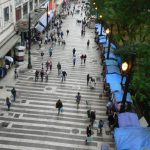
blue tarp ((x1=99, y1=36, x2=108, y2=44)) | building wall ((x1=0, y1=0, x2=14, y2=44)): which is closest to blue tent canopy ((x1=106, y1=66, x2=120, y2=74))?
building wall ((x1=0, y1=0, x2=14, y2=44))

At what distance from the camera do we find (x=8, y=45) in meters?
37.2

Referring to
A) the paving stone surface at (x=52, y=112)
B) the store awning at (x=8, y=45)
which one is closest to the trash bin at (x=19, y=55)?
the store awning at (x=8, y=45)

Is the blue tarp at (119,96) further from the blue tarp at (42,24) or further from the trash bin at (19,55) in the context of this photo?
the blue tarp at (42,24)

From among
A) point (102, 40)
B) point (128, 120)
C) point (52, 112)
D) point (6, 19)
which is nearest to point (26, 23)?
point (6, 19)

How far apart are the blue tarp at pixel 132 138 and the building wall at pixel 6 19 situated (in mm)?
21258

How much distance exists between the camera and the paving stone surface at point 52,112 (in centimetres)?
2273

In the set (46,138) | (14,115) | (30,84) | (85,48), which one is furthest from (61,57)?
(46,138)

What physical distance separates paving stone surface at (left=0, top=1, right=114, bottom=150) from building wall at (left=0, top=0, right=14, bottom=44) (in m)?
4.54

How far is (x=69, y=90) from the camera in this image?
32625 millimetres

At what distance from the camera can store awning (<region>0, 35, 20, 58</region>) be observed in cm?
3467

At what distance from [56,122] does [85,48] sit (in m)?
25.9

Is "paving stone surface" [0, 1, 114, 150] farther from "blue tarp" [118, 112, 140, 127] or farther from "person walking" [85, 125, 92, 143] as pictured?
"blue tarp" [118, 112, 140, 127]

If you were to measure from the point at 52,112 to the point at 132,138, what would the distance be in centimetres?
996

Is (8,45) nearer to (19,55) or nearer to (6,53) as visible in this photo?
(6,53)
